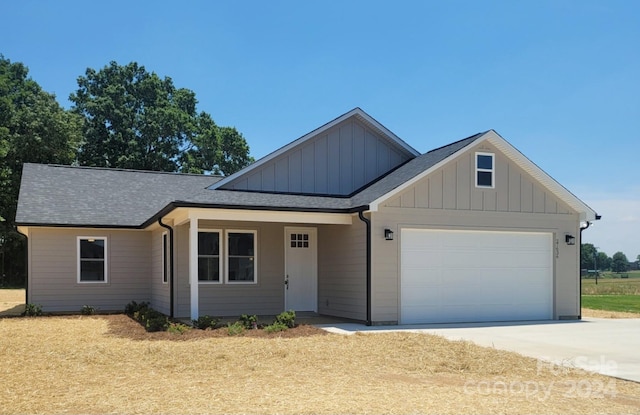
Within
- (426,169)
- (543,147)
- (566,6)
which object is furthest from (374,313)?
(543,147)

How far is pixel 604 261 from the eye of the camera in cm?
11106

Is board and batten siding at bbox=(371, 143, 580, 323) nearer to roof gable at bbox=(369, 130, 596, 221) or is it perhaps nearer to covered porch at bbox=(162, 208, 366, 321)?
roof gable at bbox=(369, 130, 596, 221)

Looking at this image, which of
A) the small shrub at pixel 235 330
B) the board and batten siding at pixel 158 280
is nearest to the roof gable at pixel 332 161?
the board and batten siding at pixel 158 280

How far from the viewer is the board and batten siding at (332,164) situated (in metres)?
16.7

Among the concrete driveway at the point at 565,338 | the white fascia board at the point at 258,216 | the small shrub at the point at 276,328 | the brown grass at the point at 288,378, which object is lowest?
the concrete driveway at the point at 565,338

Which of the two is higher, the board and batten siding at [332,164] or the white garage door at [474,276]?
the board and batten siding at [332,164]

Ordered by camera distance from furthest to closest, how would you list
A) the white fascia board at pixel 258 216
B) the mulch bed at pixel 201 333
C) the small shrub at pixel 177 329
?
the white fascia board at pixel 258 216 < the small shrub at pixel 177 329 < the mulch bed at pixel 201 333

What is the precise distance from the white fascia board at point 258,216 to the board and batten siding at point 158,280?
2.31m

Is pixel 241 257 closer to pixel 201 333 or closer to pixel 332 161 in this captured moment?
pixel 332 161

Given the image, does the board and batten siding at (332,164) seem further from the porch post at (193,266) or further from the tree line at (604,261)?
the tree line at (604,261)

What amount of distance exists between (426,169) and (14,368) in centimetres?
994

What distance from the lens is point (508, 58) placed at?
17.9 meters

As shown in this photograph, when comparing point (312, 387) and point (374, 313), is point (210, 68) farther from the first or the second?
point (312, 387)

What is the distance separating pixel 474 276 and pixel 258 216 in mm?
5792
